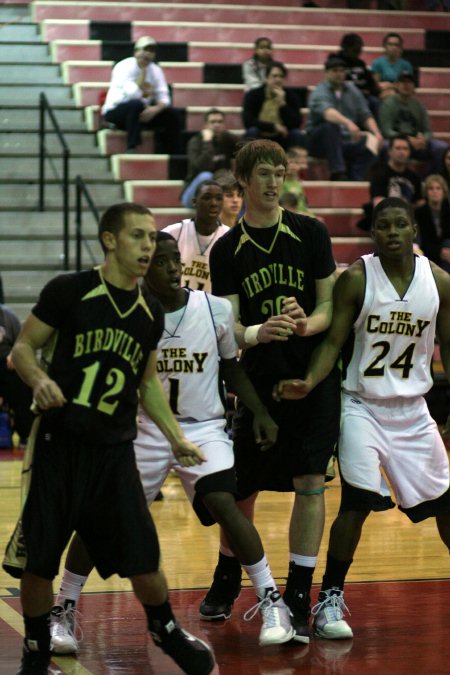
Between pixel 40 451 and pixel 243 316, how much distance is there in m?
1.28

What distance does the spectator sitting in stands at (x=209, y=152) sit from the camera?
40.1 ft

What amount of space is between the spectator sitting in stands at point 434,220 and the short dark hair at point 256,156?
271 inches

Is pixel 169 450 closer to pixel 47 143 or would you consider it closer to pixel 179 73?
pixel 47 143

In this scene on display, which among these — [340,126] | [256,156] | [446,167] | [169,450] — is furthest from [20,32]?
[169,450]

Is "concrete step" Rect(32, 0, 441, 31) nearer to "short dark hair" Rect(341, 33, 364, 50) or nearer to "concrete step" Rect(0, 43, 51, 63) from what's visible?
"concrete step" Rect(0, 43, 51, 63)

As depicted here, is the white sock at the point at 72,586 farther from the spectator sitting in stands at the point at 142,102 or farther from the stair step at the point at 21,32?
the stair step at the point at 21,32

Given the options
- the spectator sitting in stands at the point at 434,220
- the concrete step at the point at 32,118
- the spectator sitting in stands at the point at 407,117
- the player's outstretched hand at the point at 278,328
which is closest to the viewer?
the player's outstretched hand at the point at 278,328

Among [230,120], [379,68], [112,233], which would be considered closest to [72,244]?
[230,120]

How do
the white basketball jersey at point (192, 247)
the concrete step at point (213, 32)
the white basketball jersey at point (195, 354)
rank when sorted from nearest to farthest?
the white basketball jersey at point (195, 354)
the white basketball jersey at point (192, 247)
the concrete step at point (213, 32)

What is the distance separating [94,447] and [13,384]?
566 cm

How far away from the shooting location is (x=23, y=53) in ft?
49.4

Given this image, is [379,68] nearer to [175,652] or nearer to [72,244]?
[72,244]

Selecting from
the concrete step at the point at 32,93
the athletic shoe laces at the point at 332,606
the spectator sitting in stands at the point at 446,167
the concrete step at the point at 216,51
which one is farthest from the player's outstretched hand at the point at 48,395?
the concrete step at the point at 216,51

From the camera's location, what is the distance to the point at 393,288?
18.3 ft
